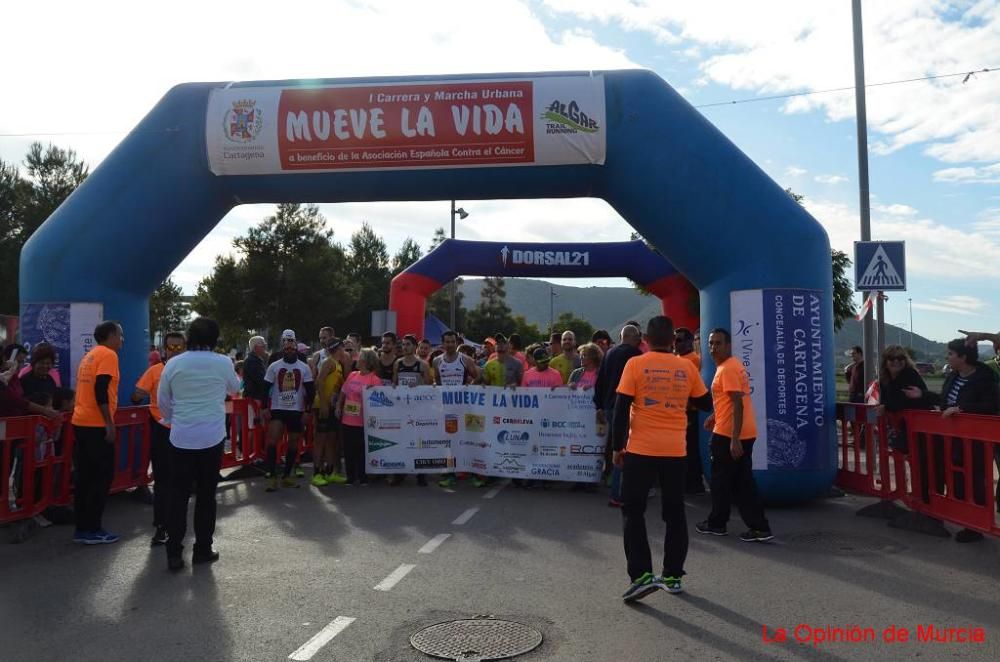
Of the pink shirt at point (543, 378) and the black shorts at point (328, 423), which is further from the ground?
the pink shirt at point (543, 378)

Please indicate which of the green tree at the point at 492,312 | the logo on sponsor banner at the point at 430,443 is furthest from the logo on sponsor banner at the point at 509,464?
the green tree at the point at 492,312

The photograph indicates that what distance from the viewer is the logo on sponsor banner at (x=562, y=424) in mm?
10148

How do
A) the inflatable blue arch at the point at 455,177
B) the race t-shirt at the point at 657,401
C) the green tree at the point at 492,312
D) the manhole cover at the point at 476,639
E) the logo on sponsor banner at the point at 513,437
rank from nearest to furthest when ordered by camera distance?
1. the manhole cover at the point at 476,639
2. the race t-shirt at the point at 657,401
3. the inflatable blue arch at the point at 455,177
4. the logo on sponsor banner at the point at 513,437
5. the green tree at the point at 492,312

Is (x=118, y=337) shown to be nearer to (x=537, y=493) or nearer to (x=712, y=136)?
(x=537, y=493)

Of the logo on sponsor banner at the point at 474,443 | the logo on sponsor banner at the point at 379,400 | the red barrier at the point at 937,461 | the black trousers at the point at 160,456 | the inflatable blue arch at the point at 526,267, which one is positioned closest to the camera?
the red barrier at the point at 937,461

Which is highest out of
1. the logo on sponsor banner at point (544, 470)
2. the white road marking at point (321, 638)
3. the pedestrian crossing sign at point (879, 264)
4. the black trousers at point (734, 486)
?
the pedestrian crossing sign at point (879, 264)

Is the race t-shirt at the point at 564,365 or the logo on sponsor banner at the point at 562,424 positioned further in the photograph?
the race t-shirt at the point at 564,365

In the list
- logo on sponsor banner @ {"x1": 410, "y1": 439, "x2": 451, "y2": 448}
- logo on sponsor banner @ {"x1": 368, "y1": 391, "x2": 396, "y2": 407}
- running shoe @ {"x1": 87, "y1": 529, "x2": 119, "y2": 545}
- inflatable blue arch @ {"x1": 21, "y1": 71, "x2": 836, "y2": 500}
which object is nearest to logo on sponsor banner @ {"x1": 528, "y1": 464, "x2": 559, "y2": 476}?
logo on sponsor banner @ {"x1": 410, "y1": 439, "x2": 451, "y2": 448}

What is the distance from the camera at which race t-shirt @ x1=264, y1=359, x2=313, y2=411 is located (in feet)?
33.7

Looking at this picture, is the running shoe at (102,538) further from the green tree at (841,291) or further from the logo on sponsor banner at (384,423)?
the green tree at (841,291)

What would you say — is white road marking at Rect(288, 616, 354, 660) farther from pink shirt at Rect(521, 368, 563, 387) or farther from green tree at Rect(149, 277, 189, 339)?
green tree at Rect(149, 277, 189, 339)

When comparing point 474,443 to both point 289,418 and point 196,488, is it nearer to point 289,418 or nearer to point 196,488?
point 289,418

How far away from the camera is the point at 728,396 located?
280 inches

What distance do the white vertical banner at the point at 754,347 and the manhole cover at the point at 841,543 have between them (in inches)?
49.5
